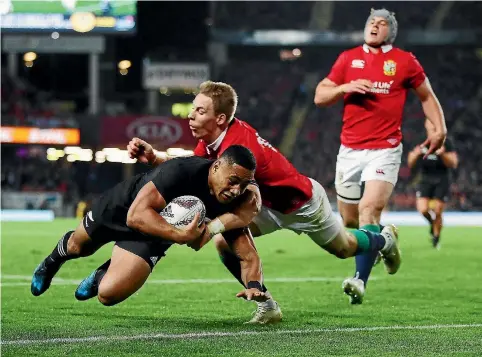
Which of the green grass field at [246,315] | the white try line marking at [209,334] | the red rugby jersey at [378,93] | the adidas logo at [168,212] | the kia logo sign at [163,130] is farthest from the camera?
the kia logo sign at [163,130]

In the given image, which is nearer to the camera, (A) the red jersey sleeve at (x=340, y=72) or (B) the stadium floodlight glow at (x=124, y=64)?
(A) the red jersey sleeve at (x=340, y=72)

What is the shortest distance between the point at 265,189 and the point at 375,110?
219 centimetres

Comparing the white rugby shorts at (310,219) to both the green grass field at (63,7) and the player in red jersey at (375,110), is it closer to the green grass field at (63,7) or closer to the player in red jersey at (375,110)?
the player in red jersey at (375,110)

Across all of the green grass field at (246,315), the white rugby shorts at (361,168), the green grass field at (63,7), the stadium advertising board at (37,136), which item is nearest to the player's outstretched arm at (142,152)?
the green grass field at (246,315)

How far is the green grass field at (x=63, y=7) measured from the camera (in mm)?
32344

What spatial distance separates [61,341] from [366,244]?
111 inches

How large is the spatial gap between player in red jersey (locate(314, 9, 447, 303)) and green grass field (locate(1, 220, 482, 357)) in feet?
3.21

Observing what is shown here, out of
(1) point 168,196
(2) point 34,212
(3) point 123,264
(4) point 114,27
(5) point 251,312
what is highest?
(1) point 168,196

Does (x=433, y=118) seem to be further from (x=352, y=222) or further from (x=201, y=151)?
(x=201, y=151)

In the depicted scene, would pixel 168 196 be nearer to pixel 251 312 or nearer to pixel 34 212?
pixel 251 312

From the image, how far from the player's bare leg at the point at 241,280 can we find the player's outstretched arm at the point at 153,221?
70cm

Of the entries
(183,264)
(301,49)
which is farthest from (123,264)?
(301,49)

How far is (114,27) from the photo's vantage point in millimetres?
32500

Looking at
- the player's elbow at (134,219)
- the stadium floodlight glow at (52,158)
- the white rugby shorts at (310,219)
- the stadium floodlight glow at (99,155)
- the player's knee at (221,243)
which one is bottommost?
the stadium floodlight glow at (52,158)
